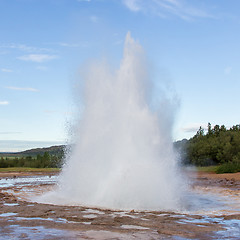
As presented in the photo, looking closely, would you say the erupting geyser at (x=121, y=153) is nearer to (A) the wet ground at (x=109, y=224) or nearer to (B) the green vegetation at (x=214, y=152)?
(A) the wet ground at (x=109, y=224)

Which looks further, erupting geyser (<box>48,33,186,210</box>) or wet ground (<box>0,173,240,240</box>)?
erupting geyser (<box>48,33,186,210</box>)

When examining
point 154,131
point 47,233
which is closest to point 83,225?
point 47,233

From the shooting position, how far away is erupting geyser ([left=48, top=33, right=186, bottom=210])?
49.2 ft

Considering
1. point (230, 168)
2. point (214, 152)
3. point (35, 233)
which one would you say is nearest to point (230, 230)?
point (35, 233)

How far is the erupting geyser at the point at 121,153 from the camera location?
15.0m

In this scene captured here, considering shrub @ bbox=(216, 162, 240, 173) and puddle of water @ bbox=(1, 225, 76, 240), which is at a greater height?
shrub @ bbox=(216, 162, 240, 173)

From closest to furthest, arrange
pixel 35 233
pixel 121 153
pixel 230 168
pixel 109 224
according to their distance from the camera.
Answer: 1. pixel 35 233
2. pixel 109 224
3. pixel 121 153
4. pixel 230 168

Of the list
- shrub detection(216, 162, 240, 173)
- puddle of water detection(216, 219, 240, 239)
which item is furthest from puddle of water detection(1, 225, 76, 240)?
shrub detection(216, 162, 240, 173)

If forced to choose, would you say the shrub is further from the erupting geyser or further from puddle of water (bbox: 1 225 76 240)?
puddle of water (bbox: 1 225 76 240)

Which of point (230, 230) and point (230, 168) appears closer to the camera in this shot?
point (230, 230)

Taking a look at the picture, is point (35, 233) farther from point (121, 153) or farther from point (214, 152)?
point (214, 152)

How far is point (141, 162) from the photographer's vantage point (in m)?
15.9

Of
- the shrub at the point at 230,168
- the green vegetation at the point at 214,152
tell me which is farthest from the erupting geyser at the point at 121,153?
the green vegetation at the point at 214,152

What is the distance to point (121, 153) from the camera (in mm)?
16312
